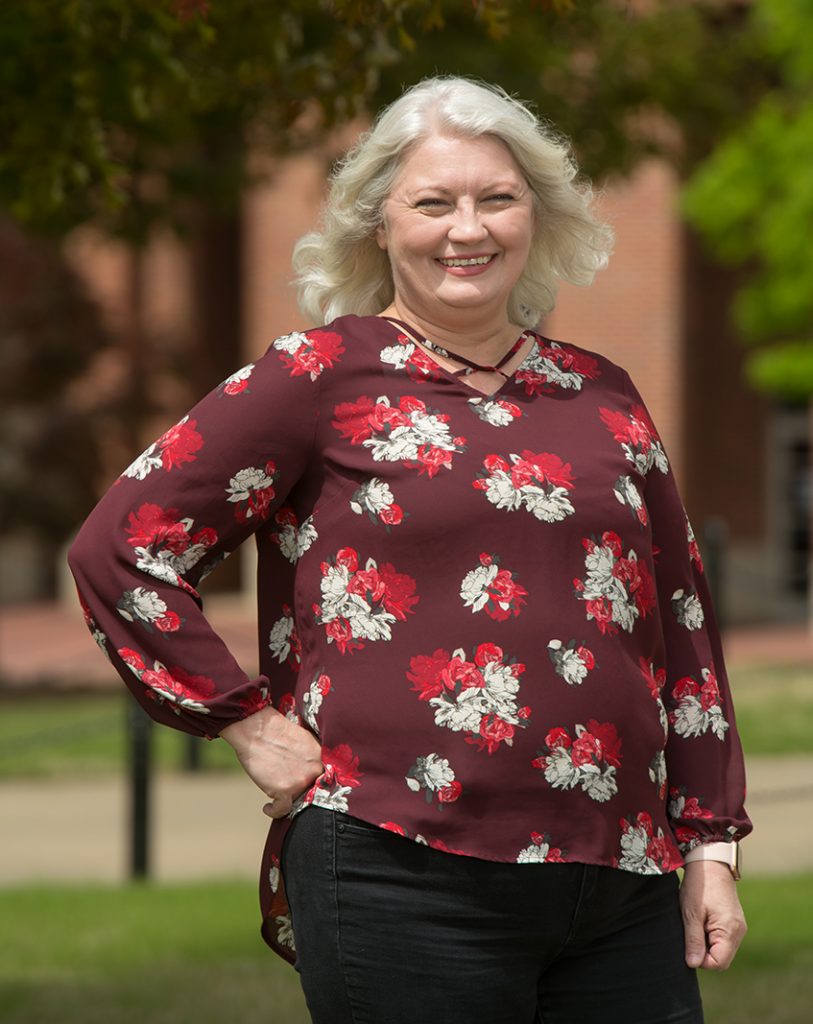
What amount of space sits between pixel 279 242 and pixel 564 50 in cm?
1309

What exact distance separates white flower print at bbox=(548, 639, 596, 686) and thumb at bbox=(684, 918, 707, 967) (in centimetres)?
45

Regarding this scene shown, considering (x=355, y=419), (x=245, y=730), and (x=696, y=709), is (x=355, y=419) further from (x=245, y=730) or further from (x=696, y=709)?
(x=696, y=709)

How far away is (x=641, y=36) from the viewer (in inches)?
478

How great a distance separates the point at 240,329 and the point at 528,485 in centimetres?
2448

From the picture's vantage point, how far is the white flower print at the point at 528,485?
2.52 meters

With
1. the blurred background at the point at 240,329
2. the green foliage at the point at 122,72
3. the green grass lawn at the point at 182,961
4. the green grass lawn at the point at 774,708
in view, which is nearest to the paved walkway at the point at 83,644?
the blurred background at the point at 240,329

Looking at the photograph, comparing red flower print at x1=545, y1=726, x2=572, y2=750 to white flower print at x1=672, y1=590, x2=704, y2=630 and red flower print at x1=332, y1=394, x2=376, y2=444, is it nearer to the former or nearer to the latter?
white flower print at x1=672, y1=590, x2=704, y2=630

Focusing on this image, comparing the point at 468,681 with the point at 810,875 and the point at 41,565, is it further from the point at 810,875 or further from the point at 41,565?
the point at 41,565

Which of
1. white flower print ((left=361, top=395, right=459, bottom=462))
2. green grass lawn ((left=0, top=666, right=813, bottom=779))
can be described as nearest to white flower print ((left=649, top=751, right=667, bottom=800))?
white flower print ((left=361, top=395, right=459, bottom=462))

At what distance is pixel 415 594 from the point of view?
251cm

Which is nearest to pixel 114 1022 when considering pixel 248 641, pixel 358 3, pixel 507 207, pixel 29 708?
pixel 358 3

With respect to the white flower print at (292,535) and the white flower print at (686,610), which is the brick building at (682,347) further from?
the white flower print at (292,535)

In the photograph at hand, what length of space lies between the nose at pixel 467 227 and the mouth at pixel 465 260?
0.03 m

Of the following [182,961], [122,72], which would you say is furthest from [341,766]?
[182,961]
